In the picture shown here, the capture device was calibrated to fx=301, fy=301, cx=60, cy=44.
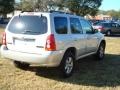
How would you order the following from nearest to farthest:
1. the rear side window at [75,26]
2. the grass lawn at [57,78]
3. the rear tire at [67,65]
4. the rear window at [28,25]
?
the grass lawn at [57,78] < the rear window at [28,25] < the rear tire at [67,65] < the rear side window at [75,26]

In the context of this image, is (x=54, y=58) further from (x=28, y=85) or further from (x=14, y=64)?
(x=14, y=64)

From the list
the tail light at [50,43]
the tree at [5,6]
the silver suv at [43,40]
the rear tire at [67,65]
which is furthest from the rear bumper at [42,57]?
the tree at [5,6]

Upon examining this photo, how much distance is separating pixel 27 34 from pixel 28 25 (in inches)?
10.5

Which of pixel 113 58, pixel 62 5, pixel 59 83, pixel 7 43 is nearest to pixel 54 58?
pixel 59 83

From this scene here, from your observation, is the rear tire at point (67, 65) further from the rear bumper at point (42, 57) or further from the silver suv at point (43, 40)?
the rear bumper at point (42, 57)

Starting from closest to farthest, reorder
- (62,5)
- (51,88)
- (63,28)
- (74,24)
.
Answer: (51,88) → (63,28) → (74,24) → (62,5)

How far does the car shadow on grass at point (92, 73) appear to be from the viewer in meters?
8.22

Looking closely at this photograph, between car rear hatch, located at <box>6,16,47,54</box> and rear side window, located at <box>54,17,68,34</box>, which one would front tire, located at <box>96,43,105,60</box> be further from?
car rear hatch, located at <box>6,16,47,54</box>

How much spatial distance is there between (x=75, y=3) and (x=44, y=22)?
192 feet

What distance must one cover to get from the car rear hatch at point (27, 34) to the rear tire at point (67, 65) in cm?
83

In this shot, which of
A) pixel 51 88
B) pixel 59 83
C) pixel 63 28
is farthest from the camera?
pixel 63 28

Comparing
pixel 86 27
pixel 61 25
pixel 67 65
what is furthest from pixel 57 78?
pixel 86 27

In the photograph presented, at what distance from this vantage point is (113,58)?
12.2 m

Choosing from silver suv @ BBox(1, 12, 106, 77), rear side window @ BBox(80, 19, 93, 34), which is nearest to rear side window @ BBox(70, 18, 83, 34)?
silver suv @ BBox(1, 12, 106, 77)
